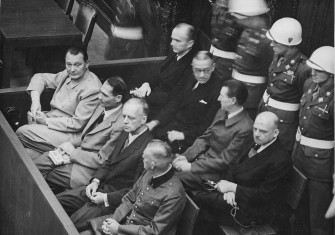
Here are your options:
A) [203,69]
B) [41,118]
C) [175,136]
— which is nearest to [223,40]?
[203,69]

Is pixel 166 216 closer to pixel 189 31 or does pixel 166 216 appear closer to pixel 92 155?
pixel 92 155

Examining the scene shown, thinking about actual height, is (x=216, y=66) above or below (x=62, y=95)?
above

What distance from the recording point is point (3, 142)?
5.49 m

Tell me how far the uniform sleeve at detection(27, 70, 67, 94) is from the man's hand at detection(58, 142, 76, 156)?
0.57 meters

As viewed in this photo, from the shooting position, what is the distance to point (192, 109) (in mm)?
5164

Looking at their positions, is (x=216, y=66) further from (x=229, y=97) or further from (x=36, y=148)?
(x=36, y=148)

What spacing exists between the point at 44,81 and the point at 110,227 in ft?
5.71

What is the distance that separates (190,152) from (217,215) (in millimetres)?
551

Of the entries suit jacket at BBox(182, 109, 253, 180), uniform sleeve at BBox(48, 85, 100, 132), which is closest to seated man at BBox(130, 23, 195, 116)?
uniform sleeve at BBox(48, 85, 100, 132)

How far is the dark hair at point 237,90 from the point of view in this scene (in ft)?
14.9

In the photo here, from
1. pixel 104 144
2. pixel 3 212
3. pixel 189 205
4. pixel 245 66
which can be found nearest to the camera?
pixel 189 205

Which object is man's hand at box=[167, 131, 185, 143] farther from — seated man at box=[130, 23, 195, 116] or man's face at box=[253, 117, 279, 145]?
man's face at box=[253, 117, 279, 145]

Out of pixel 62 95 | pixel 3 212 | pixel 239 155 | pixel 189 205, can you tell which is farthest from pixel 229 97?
pixel 3 212

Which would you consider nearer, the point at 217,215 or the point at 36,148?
the point at 217,215
